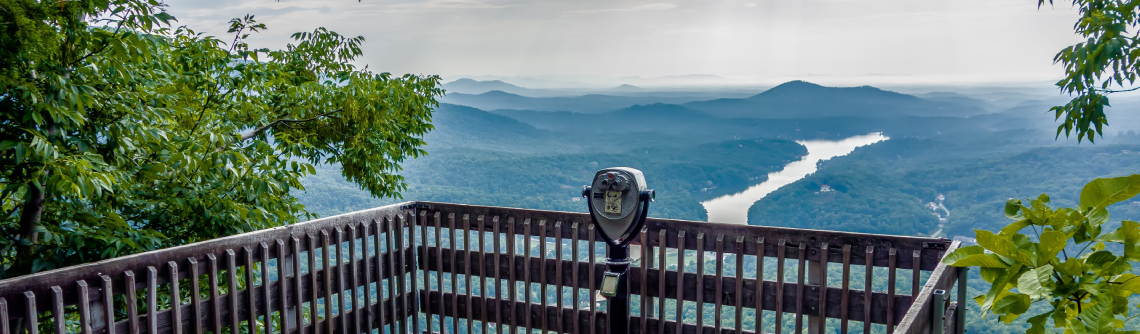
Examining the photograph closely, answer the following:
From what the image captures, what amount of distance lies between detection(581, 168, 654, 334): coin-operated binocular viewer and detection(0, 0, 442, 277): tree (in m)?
1.69

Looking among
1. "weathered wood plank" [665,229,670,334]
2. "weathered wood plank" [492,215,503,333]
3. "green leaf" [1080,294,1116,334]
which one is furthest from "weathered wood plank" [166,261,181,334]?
"green leaf" [1080,294,1116,334]

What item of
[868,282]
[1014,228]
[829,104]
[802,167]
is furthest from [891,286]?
[829,104]

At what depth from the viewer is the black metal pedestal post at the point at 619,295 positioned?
3.41 m

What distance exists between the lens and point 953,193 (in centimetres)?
2286

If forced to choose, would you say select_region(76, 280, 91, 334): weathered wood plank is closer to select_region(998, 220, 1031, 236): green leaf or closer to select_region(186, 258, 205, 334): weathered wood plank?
select_region(186, 258, 205, 334): weathered wood plank

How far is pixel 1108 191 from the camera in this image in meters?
1.30

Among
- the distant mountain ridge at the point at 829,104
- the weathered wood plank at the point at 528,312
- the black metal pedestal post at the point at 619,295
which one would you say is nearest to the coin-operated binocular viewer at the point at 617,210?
the black metal pedestal post at the point at 619,295

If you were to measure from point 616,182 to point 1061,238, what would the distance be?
2180 millimetres

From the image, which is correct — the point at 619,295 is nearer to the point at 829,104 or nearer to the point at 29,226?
the point at 29,226

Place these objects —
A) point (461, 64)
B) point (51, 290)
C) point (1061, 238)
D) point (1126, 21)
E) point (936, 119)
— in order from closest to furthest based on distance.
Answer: point (1061, 238) → point (51, 290) → point (1126, 21) → point (461, 64) → point (936, 119)

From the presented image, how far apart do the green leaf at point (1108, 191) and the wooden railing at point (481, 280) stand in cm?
98

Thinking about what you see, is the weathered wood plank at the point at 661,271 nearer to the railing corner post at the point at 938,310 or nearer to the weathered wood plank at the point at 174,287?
the railing corner post at the point at 938,310

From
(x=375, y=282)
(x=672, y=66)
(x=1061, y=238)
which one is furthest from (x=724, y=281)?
(x=672, y=66)

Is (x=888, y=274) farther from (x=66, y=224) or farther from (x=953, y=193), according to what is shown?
(x=953, y=193)
